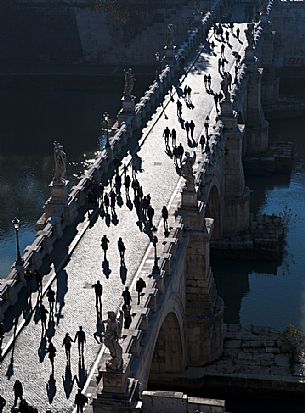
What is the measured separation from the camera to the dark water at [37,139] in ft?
208

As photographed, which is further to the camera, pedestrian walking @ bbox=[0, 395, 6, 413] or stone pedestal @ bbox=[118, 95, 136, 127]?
stone pedestal @ bbox=[118, 95, 136, 127]

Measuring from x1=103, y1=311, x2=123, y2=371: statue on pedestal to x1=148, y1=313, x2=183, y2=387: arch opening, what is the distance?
1324 cm

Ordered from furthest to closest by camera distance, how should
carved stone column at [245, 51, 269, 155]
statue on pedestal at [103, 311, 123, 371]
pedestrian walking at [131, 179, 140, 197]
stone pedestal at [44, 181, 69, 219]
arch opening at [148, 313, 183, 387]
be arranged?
carved stone column at [245, 51, 269, 155]
pedestrian walking at [131, 179, 140, 197]
arch opening at [148, 313, 183, 387]
stone pedestal at [44, 181, 69, 219]
statue on pedestal at [103, 311, 123, 371]

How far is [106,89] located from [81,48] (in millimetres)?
10367

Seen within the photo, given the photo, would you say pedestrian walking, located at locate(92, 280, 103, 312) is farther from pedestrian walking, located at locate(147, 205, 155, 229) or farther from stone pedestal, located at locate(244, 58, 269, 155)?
stone pedestal, located at locate(244, 58, 269, 155)

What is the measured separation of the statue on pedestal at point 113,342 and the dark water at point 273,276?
23.8 meters

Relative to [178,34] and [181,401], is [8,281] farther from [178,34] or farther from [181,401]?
[178,34]

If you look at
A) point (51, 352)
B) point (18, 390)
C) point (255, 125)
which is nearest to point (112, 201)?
point (51, 352)

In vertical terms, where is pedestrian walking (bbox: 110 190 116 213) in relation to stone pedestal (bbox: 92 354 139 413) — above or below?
above

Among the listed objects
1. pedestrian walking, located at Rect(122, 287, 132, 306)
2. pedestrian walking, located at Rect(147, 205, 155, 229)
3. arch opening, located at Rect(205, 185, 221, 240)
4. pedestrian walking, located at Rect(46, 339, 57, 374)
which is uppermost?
arch opening, located at Rect(205, 185, 221, 240)

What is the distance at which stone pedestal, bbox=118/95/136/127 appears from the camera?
54.3 m

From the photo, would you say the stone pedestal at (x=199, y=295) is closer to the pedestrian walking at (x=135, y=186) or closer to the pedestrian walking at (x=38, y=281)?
the pedestrian walking at (x=135, y=186)

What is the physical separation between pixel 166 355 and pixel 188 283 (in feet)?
11.7

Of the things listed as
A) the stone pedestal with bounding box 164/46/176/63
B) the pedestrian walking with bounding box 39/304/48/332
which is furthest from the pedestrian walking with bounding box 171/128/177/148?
the pedestrian walking with bounding box 39/304/48/332
